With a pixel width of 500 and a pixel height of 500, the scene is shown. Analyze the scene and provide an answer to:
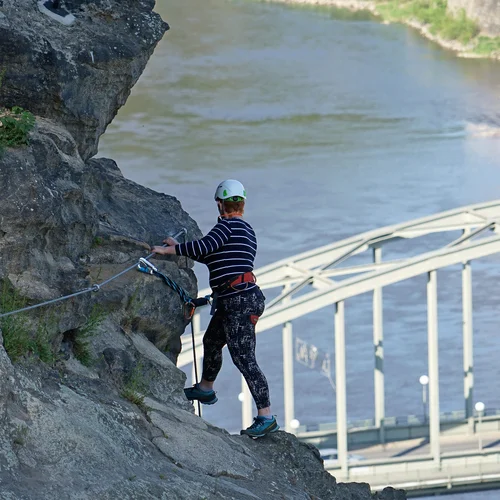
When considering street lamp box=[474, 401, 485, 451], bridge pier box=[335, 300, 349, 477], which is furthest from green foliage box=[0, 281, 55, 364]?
street lamp box=[474, 401, 485, 451]

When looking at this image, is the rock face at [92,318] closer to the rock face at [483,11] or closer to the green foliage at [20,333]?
the green foliage at [20,333]

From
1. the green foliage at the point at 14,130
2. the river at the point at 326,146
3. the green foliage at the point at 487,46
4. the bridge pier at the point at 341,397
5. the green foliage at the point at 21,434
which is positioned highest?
the green foliage at the point at 487,46

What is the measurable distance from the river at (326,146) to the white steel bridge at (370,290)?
110 inches

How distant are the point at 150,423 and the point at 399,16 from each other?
2976 inches

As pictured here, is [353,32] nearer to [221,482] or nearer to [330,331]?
[330,331]

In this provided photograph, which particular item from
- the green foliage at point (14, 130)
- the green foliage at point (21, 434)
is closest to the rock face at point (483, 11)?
the green foliage at point (14, 130)

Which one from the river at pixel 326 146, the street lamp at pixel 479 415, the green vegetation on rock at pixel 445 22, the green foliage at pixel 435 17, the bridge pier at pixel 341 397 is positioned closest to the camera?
the bridge pier at pixel 341 397

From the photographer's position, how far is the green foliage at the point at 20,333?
5039mm

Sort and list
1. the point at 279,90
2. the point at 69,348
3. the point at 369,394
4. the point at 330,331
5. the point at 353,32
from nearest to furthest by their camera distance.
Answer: the point at 69,348, the point at 369,394, the point at 330,331, the point at 279,90, the point at 353,32

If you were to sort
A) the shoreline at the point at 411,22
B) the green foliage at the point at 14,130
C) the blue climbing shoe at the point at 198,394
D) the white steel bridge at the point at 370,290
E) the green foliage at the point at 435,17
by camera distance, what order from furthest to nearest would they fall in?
1. the green foliage at the point at 435,17
2. the shoreline at the point at 411,22
3. the white steel bridge at the point at 370,290
4. the blue climbing shoe at the point at 198,394
5. the green foliage at the point at 14,130

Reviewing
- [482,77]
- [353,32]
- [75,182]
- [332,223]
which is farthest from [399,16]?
[75,182]

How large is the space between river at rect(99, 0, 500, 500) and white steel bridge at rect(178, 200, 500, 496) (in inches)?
110

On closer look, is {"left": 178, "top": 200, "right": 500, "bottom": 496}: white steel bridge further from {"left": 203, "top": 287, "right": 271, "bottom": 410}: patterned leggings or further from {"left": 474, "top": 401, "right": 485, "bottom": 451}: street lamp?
{"left": 203, "top": 287, "right": 271, "bottom": 410}: patterned leggings

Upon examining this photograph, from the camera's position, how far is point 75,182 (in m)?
5.88
